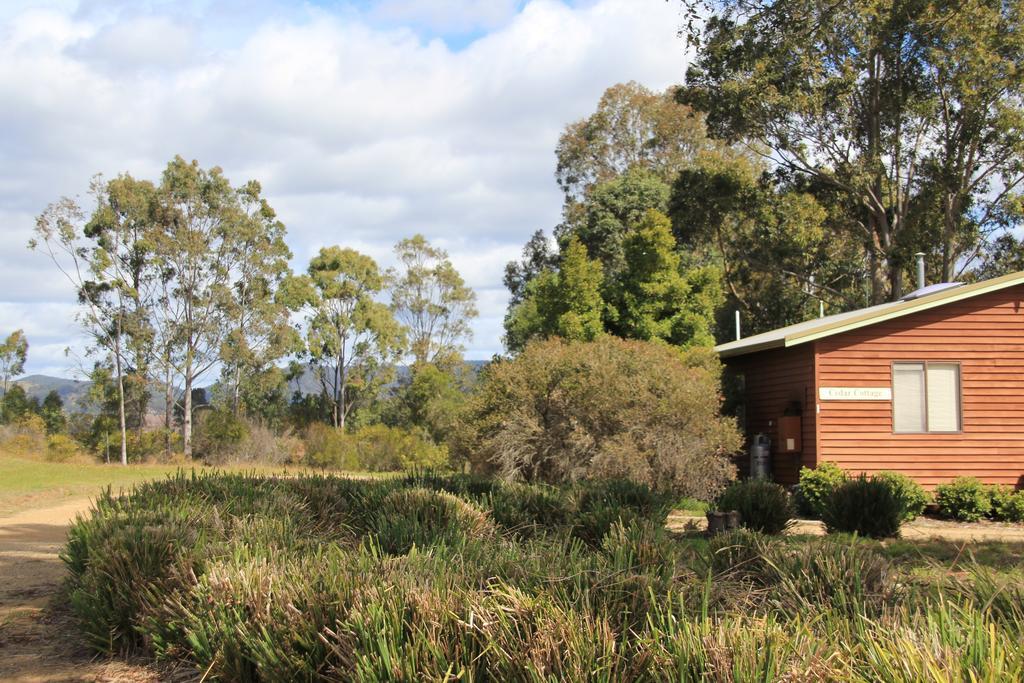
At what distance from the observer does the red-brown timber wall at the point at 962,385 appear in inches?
642

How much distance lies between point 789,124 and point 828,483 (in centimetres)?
1639

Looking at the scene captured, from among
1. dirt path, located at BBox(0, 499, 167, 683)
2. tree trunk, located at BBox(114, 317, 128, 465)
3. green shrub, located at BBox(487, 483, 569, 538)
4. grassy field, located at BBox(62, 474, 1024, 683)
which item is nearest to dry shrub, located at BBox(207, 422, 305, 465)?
tree trunk, located at BBox(114, 317, 128, 465)

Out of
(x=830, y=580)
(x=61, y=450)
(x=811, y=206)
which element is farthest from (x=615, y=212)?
(x=830, y=580)

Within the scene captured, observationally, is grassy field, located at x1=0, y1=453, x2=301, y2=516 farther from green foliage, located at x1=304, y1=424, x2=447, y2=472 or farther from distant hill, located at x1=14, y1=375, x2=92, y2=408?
distant hill, located at x1=14, y1=375, x2=92, y2=408

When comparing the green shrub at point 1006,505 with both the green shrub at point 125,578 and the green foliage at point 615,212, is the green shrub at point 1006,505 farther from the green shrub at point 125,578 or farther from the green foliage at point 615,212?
the green foliage at point 615,212

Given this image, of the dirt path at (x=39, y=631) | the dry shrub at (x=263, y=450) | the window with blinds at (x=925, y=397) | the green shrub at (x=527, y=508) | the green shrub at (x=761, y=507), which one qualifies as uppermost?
the window with blinds at (x=925, y=397)

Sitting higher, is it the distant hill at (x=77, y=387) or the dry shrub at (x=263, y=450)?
the distant hill at (x=77, y=387)

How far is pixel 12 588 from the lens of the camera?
7680 mm

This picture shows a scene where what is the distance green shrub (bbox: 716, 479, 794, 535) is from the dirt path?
276 inches

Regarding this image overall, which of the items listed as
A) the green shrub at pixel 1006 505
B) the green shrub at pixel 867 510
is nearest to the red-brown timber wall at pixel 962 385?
the green shrub at pixel 1006 505

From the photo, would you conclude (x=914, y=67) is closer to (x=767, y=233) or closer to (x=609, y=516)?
(x=767, y=233)

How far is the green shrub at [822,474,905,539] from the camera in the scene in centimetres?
1078

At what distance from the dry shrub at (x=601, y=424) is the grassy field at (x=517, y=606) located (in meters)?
7.07

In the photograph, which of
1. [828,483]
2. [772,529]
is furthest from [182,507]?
[828,483]
